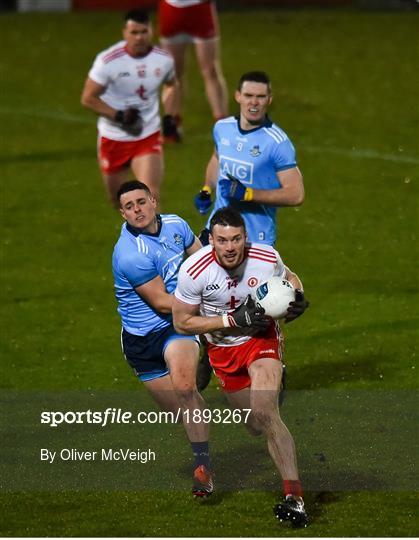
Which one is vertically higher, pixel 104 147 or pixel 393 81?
pixel 393 81

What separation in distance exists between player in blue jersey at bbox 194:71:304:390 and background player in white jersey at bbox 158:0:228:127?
27.7ft

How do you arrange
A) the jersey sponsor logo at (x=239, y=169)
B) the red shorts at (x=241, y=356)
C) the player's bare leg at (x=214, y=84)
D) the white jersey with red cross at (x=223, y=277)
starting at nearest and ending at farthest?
the white jersey with red cross at (x=223, y=277) < the red shorts at (x=241, y=356) < the jersey sponsor logo at (x=239, y=169) < the player's bare leg at (x=214, y=84)

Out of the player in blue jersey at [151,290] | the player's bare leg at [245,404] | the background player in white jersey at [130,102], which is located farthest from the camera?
the background player in white jersey at [130,102]

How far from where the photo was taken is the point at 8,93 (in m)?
24.8

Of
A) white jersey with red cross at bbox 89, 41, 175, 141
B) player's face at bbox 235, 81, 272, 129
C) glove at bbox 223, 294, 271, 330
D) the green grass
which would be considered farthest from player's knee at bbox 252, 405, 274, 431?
white jersey with red cross at bbox 89, 41, 175, 141

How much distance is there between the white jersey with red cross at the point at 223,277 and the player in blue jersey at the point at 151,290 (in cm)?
56

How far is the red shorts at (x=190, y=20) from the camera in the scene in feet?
69.3

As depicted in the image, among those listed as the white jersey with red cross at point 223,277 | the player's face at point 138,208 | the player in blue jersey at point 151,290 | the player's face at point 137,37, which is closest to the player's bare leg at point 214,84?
the player's face at point 137,37

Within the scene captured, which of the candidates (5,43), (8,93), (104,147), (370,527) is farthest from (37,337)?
(5,43)

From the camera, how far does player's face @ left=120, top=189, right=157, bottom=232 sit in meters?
10.7

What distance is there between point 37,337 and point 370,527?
5412mm

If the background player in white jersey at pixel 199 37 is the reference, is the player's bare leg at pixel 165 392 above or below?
below

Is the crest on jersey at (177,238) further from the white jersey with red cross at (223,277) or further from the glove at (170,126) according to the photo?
the glove at (170,126)

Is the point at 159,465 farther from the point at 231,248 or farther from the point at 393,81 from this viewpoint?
the point at 393,81
